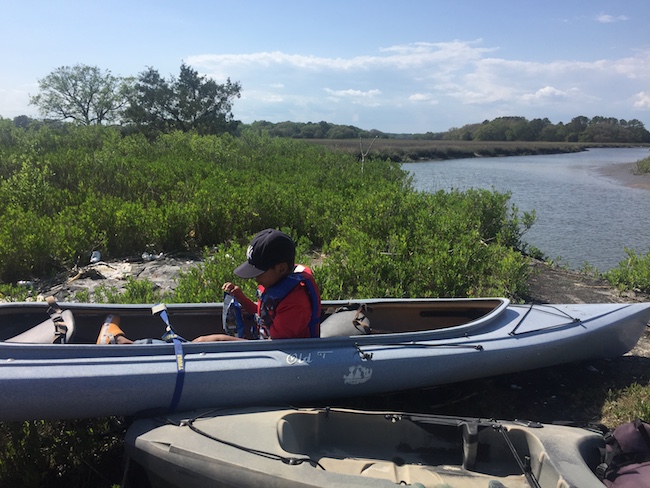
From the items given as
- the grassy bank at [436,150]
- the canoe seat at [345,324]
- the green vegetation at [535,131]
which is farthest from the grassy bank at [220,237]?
the green vegetation at [535,131]

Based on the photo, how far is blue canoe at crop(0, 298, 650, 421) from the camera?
2703 millimetres

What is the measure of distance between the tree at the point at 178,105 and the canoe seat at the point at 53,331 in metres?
Result: 26.3

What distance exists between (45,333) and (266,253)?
1594mm

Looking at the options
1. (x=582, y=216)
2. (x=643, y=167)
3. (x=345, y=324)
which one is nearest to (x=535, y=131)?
(x=643, y=167)

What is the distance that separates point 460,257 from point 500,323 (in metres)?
1.88

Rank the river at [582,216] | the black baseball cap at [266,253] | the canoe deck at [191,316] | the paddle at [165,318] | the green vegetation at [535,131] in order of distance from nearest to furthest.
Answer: the black baseball cap at [266,253] → the paddle at [165,318] → the canoe deck at [191,316] → the river at [582,216] → the green vegetation at [535,131]

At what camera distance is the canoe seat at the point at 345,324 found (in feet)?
11.6

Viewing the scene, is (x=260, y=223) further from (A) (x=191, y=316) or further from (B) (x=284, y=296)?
(B) (x=284, y=296)

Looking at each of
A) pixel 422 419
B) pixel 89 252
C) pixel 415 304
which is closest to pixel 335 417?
pixel 422 419

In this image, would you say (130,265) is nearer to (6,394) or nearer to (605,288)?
(6,394)

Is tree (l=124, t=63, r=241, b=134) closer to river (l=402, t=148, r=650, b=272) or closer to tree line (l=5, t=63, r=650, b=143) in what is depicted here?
tree line (l=5, t=63, r=650, b=143)

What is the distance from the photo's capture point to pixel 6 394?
2.57 m

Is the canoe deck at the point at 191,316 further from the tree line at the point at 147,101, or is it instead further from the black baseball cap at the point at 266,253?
the tree line at the point at 147,101

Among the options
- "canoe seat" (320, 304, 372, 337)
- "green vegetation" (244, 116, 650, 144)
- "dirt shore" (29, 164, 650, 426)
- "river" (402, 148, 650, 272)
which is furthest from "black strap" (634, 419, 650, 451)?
"green vegetation" (244, 116, 650, 144)
